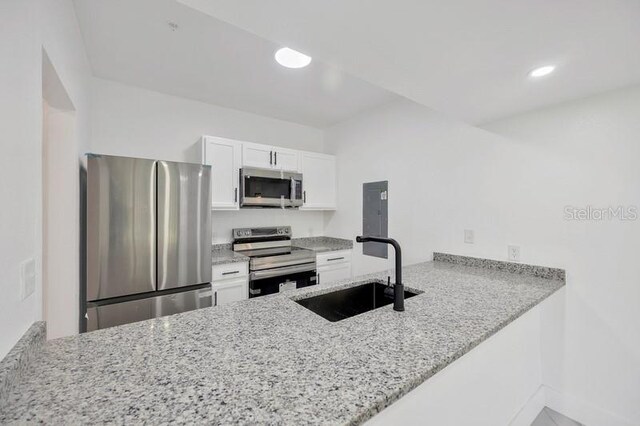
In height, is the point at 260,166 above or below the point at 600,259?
above

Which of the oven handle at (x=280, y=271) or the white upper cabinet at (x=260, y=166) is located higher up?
the white upper cabinet at (x=260, y=166)

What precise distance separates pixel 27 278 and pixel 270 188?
7.13 ft

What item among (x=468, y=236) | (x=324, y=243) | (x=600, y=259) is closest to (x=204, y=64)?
(x=324, y=243)

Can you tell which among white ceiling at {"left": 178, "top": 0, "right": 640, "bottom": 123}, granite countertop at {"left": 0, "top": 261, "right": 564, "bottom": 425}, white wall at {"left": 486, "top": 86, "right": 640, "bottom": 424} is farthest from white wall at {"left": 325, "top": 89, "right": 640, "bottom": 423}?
granite countertop at {"left": 0, "top": 261, "right": 564, "bottom": 425}

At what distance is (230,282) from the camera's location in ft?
8.05

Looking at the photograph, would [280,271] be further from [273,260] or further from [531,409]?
[531,409]

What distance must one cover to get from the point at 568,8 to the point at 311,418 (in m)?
1.49

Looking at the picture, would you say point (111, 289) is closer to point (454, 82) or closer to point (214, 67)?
point (214, 67)

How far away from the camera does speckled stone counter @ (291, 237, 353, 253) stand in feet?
10.6

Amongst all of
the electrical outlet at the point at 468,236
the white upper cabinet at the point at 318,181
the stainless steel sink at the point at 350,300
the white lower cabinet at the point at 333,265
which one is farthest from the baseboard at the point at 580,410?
the white upper cabinet at the point at 318,181

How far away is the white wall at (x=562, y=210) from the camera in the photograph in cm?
156

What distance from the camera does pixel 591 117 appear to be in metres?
1.65

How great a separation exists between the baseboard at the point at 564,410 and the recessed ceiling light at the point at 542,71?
1.87 m

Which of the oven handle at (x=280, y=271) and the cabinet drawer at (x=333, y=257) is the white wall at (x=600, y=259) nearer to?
the cabinet drawer at (x=333, y=257)
